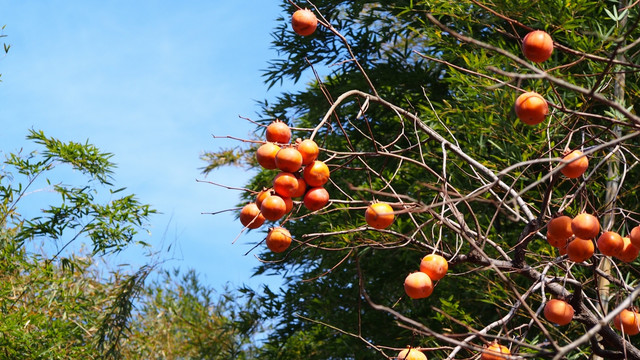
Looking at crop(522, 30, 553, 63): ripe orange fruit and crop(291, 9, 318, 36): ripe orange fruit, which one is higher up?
crop(291, 9, 318, 36): ripe orange fruit

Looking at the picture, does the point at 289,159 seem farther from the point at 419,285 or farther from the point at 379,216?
the point at 419,285

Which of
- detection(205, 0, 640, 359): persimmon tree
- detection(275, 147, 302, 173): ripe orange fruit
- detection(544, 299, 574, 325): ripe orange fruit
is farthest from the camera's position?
detection(205, 0, 640, 359): persimmon tree

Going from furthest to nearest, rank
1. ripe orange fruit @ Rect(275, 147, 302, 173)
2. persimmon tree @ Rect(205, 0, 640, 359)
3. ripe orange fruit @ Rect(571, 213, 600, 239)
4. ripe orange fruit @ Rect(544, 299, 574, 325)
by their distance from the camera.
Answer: persimmon tree @ Rect(205, 0, 640, 359)
ripe orange fruit @ Rect(544, 299, 574, 325)
ripe orange fruit @ Rect(571, 213, 600, 239)
ripe orange fruit @ Rect(275, 147, 302, 173)

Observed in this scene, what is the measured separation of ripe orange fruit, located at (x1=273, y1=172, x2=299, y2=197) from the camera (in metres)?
1.60

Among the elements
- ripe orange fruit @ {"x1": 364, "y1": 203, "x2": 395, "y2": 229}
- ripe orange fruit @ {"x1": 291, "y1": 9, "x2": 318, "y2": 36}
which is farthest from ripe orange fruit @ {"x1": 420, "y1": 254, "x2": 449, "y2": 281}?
ripe orange fruit @ {"x1": 291, "y1": 9, "x2": 318, "y2": 36}

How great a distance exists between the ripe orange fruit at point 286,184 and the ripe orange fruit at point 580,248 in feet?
2.42

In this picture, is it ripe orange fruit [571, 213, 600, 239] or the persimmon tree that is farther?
the persimmon tree

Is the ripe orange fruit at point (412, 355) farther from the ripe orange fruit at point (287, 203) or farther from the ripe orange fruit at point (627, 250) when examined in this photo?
the ripe orange fruit at point (627, 250)

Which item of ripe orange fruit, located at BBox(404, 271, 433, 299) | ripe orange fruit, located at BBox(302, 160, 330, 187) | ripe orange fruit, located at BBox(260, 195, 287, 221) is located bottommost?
ripe orange fruit, located at BBox(404, 271, 433, 299)

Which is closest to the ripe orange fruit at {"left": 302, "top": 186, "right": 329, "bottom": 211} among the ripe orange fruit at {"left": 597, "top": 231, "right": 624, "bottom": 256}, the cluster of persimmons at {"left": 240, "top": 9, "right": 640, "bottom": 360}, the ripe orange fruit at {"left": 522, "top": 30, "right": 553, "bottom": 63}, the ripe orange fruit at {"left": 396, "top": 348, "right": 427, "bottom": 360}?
the cluster of persimmons at {"left": 240, "top": 9, "right": 640, "bottom": 360}


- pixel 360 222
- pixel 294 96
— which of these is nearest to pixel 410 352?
pixel 360 222

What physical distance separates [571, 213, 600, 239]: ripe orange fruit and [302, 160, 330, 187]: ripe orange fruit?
64 centimetres

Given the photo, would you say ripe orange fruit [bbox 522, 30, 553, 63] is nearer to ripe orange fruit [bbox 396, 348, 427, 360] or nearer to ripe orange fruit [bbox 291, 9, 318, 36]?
ripe orange fruit [bbox 291, 9, 318, 36]

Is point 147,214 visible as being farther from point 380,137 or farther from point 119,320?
point 380,137
